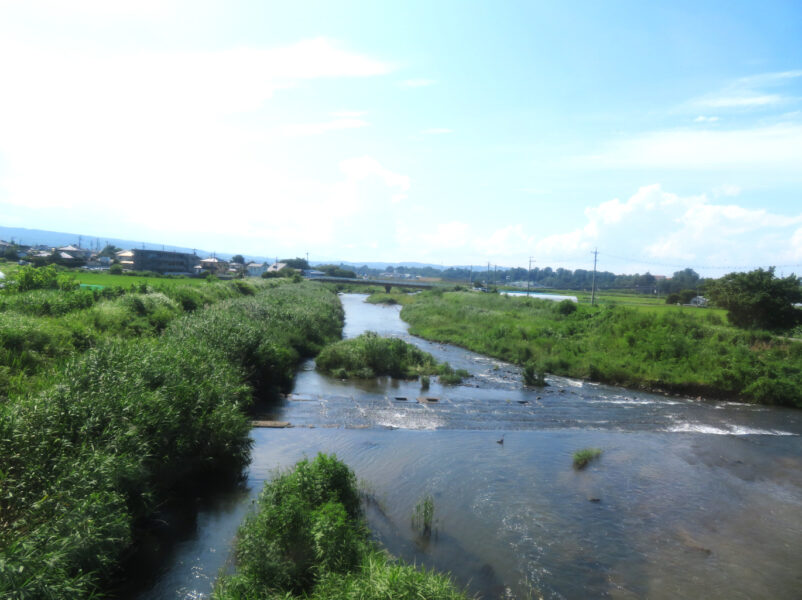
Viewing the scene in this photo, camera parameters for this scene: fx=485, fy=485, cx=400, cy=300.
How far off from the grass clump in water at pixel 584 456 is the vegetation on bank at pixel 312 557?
330 inches

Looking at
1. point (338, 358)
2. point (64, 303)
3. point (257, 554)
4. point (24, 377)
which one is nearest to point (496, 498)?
point (257, 554)

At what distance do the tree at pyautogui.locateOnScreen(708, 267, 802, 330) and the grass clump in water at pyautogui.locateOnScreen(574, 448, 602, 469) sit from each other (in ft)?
78.8

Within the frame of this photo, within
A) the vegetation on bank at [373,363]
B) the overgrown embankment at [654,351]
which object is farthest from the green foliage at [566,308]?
the vegetation on bank at [373,363]

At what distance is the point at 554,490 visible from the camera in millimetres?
14055

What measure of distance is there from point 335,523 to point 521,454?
9.39 meters

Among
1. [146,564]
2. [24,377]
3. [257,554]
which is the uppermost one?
[24,377]

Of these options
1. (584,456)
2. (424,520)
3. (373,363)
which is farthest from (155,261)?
(424,520)

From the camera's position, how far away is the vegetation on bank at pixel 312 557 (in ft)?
24.4

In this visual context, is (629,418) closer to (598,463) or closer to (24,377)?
(598,463)

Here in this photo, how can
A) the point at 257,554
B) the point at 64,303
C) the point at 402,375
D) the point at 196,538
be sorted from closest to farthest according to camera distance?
the point at 257,554 → the point at 196,538 → the point at 64,303 → the point at 402,375

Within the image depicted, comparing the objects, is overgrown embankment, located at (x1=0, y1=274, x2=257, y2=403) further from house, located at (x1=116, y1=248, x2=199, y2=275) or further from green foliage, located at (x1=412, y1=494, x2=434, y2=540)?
house, located at (x1=116, y1=248, x2=199, y2=275)

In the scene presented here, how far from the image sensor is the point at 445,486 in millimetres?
13930

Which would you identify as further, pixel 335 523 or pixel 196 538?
pixel 196 538

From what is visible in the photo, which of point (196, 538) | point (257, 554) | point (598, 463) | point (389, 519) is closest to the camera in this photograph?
point (257, 554)
